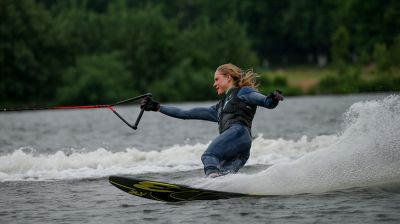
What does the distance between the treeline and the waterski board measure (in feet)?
184

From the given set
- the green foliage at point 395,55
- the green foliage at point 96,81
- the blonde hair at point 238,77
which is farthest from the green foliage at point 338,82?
the blonde hair at point 238,77

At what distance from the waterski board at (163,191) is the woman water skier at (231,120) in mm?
326

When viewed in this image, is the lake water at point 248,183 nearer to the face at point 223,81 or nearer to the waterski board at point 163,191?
the waterski board at point 163,191

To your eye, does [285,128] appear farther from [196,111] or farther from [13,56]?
[13,56]

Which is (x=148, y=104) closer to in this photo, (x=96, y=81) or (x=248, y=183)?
(x=248, y=183)

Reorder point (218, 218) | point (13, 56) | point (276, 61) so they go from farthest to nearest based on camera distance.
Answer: point (276, 61), point (13, 56), point (218, 218)

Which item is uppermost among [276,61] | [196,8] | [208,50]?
[196,8]

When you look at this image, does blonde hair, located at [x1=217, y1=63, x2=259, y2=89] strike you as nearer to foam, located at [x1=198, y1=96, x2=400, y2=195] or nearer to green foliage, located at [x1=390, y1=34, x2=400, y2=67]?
foam, located at [x1=198, y1=96, x2=400, y2=195]

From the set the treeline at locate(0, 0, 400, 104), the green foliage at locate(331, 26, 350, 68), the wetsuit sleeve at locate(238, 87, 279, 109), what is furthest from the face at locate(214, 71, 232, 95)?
the green foliage at locate(331, 26, 350, 68)

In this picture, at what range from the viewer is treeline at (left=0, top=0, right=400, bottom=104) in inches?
2766

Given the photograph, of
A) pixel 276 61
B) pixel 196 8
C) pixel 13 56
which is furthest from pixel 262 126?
pixel 196 8

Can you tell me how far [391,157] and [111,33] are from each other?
234ft

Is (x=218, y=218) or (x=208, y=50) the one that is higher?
(x=208, y=50)

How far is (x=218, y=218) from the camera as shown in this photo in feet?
34.7
